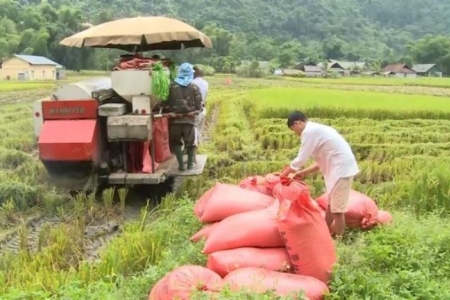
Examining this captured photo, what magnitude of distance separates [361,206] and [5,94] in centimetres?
1805

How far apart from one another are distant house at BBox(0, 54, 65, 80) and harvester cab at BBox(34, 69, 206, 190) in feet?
81.6

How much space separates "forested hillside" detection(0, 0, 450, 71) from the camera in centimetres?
3497

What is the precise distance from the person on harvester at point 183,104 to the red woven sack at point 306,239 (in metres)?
3.02

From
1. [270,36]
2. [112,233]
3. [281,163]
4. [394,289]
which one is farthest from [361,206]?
[270,36]

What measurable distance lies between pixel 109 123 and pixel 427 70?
56013 millimetres

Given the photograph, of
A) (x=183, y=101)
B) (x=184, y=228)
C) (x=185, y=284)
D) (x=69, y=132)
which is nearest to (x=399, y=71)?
(x=183, y=101)

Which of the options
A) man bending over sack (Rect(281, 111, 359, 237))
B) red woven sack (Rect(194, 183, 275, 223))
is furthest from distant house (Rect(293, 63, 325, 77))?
man bending over sack (Rect(281, 111, 359, 237))

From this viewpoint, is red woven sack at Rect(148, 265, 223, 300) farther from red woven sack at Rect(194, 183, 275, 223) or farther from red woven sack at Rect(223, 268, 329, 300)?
red woven sack at Rect(194, 183, 275, 223)

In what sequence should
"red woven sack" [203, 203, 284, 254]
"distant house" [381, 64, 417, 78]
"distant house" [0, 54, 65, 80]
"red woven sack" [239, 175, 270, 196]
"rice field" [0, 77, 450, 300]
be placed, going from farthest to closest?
"distant house" [381, 64, 417, 78] < "distant house" [0, 54, 65, 80] < "red woven sack" [239, 175, 270, 196] < "red woven sack" [203, 203, 284, 254] < "rice field" [0, 77, 450, 300]

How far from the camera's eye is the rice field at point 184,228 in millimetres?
3514

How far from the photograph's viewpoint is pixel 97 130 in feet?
20.3

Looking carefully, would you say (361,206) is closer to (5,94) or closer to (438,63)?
(5,94)

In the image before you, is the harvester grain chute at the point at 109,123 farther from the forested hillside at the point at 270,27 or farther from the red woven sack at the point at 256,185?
the forested hillside at the point at 270,27

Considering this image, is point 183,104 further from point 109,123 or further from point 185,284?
point 185,284
